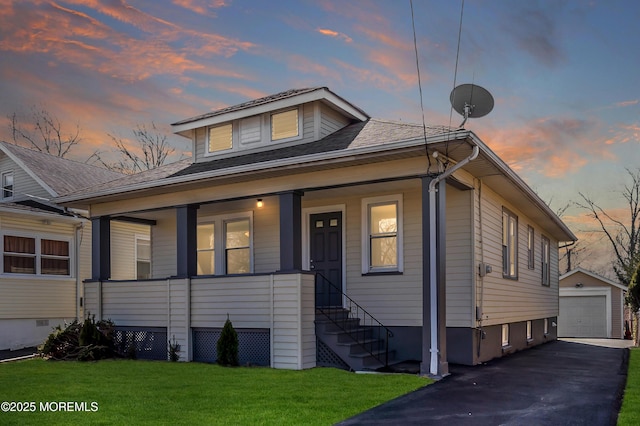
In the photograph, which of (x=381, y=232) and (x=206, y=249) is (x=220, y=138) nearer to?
(x=206, y=249)

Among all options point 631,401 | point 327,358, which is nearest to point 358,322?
point 327,358

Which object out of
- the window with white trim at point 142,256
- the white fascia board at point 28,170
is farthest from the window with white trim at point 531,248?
the white fascia board at point 28,170

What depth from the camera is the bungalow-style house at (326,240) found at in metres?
10.9

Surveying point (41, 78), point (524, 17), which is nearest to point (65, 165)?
point (41, 78)

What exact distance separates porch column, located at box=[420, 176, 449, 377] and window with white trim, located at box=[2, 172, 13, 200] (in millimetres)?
16632

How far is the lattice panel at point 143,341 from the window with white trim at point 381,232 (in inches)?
190

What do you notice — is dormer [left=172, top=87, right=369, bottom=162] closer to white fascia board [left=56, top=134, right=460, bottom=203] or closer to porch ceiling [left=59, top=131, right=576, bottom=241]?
porch ceiling [left=59, top=131, right=576, bottom=241]

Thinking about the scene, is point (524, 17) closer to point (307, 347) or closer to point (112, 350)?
point (307, 347)

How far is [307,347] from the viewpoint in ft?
37.4

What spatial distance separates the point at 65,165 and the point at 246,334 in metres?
13.9

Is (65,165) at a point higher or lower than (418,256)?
higher

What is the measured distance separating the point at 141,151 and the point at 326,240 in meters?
26.7

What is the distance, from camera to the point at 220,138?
14945 mm

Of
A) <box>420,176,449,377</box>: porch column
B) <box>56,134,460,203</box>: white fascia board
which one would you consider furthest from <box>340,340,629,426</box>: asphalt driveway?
<box>56,134,460,203</box>: white fascia board
